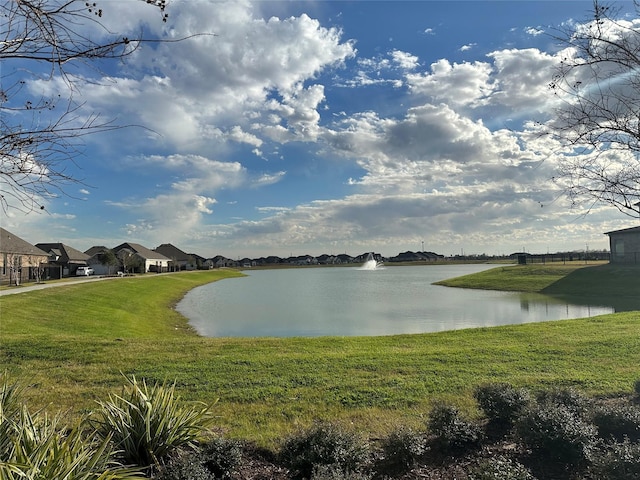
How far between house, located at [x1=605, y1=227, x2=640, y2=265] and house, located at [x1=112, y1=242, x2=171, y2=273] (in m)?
63.3

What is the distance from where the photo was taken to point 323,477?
9.73 feet

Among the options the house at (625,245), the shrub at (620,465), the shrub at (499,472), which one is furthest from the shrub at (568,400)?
the house at (625,245)

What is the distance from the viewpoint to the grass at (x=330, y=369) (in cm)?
597

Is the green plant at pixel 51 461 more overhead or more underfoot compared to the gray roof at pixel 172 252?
more underfoot

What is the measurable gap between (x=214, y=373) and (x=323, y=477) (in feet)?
18.3

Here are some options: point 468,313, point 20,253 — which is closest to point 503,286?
point 468,313

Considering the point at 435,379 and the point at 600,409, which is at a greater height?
the point at 600,409

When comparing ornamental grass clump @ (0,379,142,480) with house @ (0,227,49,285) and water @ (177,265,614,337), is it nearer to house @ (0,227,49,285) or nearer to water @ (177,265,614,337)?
water @ (177,265,614,337)

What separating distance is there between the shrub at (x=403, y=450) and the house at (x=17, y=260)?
40.0m

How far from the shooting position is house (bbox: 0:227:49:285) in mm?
37219

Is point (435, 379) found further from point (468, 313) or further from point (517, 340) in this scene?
point (468, 313)

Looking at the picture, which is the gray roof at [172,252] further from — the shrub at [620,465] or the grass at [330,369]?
the shrub at [620,465]

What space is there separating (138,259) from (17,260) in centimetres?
3203

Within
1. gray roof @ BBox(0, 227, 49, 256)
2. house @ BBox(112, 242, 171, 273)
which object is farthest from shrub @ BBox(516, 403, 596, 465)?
house @ BBox(112, 242, 171, 273)
